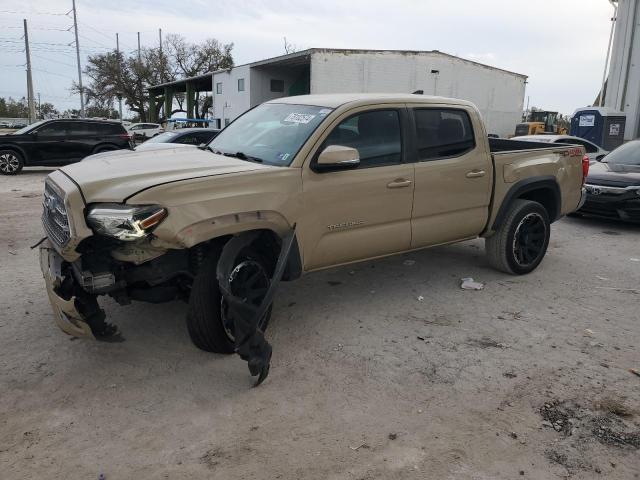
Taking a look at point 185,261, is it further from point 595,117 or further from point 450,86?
point 450,86

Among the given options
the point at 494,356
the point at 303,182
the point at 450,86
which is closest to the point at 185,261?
the point at 303,182

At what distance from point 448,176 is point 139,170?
267cm

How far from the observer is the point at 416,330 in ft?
14.1

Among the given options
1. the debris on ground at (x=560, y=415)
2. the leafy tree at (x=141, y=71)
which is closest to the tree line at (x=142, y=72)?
the leafy tree at (x=141, y=71)

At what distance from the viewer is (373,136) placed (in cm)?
439

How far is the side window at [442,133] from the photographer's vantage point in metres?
4.67

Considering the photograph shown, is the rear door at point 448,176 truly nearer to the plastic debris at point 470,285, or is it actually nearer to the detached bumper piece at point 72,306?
the plastic debris at point 470,285

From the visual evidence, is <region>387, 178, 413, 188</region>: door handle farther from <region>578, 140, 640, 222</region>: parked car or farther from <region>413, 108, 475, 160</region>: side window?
<region>578, 140, 640, 222</region>: parked car

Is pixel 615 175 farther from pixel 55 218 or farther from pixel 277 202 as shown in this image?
pixel 55 218

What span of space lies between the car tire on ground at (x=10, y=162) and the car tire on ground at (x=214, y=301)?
536 inches

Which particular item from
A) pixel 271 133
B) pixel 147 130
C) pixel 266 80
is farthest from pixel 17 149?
pixel 266 80

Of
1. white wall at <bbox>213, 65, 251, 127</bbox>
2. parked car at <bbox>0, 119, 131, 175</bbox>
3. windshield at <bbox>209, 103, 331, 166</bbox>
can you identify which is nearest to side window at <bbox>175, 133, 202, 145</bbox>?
parked car at <bbox>0, 119, 131, 175</bbox>

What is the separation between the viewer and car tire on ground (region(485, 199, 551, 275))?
17.9 ft

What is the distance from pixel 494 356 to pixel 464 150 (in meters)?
2.04
